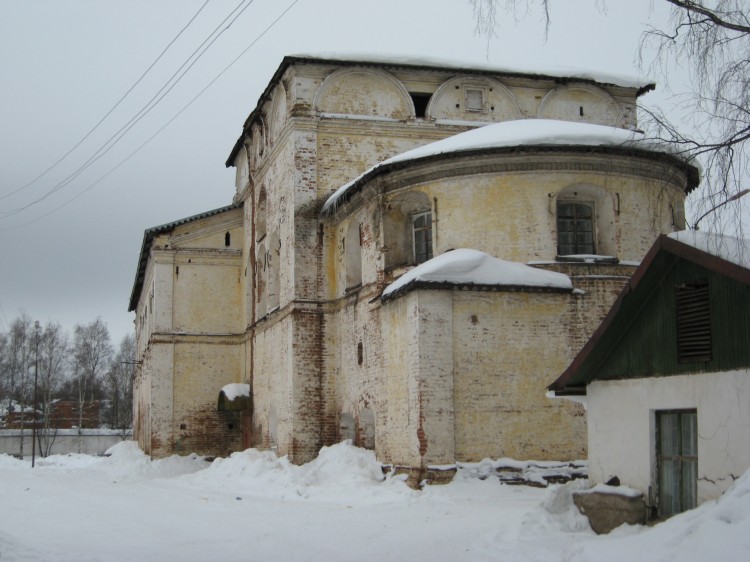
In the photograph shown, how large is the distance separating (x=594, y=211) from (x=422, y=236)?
3.61 metres

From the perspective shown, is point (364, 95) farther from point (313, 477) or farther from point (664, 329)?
point (664, 329)

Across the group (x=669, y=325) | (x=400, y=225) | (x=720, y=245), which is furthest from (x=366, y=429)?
(x=720, y=245)

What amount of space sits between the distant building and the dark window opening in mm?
13709

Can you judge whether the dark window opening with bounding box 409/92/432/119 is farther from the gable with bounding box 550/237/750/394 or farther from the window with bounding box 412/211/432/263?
the gable with bounding box 550/237/750/394

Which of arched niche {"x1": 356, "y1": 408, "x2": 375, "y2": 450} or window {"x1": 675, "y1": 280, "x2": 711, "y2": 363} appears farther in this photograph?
arched niche {"x1": 356, "y1": 408, "x2": 375, "y2": 450}

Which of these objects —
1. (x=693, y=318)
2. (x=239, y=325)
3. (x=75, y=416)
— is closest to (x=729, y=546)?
(x=693, y=318)

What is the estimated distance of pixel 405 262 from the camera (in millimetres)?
20141

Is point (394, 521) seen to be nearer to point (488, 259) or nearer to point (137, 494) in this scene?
point (488, 259)

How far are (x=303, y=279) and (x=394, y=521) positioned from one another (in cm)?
1030

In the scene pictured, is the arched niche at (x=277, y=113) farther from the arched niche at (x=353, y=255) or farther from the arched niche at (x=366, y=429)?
the arched niche at (x=366, y=429)

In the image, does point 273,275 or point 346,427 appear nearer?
point 346,427

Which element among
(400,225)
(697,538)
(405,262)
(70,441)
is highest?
(400,225)

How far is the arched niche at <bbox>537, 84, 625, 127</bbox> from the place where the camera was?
2533cm

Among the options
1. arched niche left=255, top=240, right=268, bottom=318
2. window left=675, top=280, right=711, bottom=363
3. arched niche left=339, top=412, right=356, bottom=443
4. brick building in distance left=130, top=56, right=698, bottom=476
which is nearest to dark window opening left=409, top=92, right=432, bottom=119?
brick building in distance left=130, top=56, right=698, bottom=476
